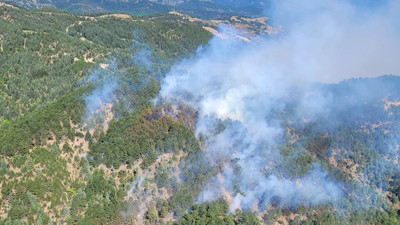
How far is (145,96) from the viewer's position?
4569 inches

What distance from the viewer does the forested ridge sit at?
267 feet

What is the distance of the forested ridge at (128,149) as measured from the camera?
8131 centimetres

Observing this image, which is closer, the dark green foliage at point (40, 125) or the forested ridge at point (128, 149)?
the forested ridge at point (128, 149)

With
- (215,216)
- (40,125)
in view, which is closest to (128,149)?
(40,125)

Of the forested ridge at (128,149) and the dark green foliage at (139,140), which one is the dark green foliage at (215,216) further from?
the dark green foliage at (139,140)

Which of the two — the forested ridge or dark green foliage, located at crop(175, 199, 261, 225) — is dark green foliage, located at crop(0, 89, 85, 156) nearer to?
the forested ridge

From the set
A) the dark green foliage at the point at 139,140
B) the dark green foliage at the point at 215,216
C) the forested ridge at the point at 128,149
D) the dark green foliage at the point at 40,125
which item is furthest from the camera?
the dark green foliage at the point at 139,140

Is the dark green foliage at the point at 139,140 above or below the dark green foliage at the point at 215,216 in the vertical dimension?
above

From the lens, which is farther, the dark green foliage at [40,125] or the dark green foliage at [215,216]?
the dark green foliage at [215,216]

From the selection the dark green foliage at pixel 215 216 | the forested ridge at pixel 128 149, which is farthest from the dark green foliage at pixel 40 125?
the dark green foliage at pixel 215 216

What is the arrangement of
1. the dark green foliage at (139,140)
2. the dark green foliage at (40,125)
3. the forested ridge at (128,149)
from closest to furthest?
the forested ridge at (128,149) → the dark green foliage at (40,125) → the dark green foliage at (139,140)

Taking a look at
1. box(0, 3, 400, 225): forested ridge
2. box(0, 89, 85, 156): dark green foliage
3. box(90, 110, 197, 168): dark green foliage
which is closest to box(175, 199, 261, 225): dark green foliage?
box(0, 3, 400, 225): forested ridge

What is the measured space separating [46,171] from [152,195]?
87.5 feet

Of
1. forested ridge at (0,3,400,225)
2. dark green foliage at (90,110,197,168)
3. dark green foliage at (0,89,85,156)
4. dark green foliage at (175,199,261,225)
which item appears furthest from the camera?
dark green foliage at (90,110,197,168)
